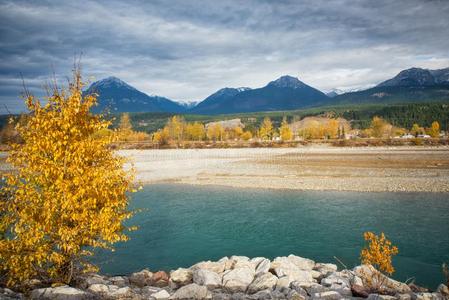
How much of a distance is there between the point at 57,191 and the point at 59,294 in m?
3.17

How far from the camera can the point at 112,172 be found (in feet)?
37.8

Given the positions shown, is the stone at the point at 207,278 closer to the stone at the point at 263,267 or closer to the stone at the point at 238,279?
the stone at the point at 238,279

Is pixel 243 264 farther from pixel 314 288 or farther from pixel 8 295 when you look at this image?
pixel 8 295

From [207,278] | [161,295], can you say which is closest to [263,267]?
[207,278]

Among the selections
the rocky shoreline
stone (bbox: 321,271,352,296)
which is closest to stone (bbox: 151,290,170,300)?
the rocky shoreline

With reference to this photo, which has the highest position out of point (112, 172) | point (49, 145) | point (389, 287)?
point (49, 145)

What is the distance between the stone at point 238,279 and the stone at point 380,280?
4360mm

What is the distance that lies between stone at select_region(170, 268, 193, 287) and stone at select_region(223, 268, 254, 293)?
4.91 feet

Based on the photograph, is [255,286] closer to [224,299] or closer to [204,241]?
[224,299]

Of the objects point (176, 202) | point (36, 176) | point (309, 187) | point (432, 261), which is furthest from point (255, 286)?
point (309, 187)

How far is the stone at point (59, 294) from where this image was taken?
9.80 meters

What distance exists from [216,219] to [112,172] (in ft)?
54.1

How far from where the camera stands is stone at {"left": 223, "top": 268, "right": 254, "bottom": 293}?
12609 millimetres

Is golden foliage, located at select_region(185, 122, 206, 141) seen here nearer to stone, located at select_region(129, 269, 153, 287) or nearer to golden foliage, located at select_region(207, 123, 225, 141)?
golden foliage, located at select_region(207, 123, 225, 141)
